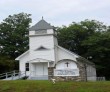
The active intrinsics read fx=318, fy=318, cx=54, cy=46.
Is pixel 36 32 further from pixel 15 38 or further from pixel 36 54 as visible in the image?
pixel 15 38

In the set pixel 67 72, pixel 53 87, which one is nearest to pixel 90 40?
pixel 67 72

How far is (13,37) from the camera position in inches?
2381

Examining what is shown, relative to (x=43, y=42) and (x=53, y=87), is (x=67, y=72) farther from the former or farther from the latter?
(x=43, y=42)

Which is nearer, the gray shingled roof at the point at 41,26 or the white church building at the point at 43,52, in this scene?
the white church building at the point at 43,52

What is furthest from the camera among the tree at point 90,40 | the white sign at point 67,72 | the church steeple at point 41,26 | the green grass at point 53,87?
the tree at point 90,40

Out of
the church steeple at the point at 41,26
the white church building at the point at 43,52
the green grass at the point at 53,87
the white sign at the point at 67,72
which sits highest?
the church steeple at the point at 41,26

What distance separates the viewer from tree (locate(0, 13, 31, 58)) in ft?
197

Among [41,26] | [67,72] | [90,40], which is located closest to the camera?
[67,72]

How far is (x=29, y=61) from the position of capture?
147 ft

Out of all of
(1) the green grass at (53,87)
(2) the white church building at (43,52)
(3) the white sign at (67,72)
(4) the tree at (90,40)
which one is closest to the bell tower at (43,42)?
(2) the white church building at (43,52)

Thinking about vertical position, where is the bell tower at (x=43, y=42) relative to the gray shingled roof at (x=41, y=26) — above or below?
below

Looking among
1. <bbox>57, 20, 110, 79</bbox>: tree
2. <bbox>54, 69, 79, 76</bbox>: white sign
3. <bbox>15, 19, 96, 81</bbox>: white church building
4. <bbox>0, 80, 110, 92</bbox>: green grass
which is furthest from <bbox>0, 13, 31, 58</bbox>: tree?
<bbox>0, 80, 110, 92</bbox>: green grass

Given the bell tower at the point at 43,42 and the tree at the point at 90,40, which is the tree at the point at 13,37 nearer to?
the tree at the point at 90,40

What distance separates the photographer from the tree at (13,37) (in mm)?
60094
